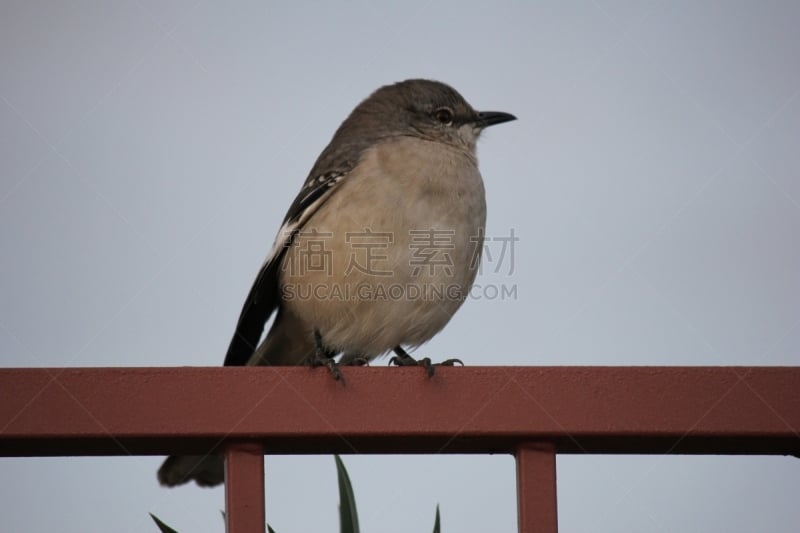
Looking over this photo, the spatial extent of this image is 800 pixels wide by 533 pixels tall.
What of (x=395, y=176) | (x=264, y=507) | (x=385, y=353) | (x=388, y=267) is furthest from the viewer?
(x=385, y=353)

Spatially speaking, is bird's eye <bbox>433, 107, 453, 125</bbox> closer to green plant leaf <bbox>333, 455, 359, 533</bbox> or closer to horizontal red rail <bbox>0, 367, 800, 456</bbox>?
green plant leaf <bbox>333, 455, 359, 533</bbox>

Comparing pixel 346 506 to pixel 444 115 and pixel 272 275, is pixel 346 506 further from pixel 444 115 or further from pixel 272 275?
pixel 444 115

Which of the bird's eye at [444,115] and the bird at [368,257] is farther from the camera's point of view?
the bird's eye at [444,115]

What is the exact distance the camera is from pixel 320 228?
459 cm

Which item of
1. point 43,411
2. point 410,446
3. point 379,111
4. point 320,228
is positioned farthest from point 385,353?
point 43,411

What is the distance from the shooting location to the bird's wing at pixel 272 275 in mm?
4879

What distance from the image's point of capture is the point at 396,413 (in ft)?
8.80

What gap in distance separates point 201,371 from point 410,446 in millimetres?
545

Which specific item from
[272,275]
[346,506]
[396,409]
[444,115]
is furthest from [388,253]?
[396,409]

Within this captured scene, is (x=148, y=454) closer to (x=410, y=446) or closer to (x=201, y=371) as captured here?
(x=201, y=371)

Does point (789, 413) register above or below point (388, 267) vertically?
below

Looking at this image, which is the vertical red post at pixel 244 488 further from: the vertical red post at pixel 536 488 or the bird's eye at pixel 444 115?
the bird's eye at pixel 444 115

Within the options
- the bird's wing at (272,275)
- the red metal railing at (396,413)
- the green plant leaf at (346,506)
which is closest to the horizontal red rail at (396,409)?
the red metal railing at (396,413)

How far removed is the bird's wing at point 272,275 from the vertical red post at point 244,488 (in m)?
2.30
